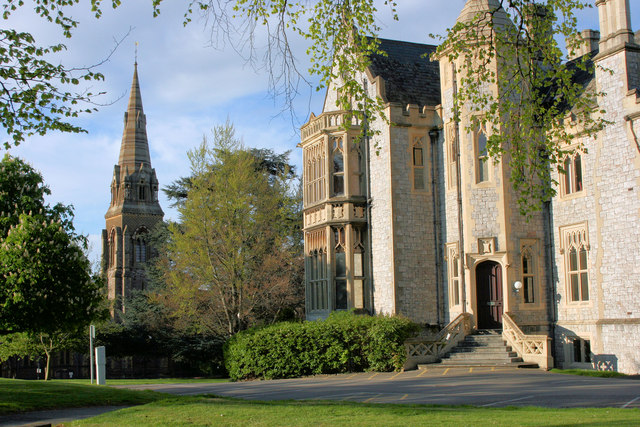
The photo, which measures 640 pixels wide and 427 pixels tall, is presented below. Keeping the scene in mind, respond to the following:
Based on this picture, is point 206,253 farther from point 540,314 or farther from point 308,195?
point 540,314

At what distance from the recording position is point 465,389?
1537 centimetres

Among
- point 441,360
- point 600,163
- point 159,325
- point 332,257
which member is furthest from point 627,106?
point 159,325

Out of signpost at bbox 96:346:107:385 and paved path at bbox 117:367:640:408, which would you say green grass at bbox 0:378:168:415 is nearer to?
paved path at bbox 117:367:640:408

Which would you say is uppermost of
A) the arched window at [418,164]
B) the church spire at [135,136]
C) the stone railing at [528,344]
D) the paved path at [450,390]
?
the church spire at [135,136]

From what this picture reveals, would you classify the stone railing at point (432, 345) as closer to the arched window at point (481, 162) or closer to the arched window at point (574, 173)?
the arched window at point (481, 162)

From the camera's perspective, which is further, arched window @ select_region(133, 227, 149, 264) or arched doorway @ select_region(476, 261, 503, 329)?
arched window @ select_region(133, 227, 149, 264)

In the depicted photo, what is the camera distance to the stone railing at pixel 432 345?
21531 millimetres

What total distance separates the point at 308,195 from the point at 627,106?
12498 mm

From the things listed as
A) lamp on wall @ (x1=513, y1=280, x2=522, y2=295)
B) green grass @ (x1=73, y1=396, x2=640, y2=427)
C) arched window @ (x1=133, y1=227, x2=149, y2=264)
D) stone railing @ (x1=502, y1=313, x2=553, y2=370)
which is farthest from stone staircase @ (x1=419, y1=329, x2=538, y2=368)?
arched window @ (x1=133, y1=227, x2=149, y2=264)

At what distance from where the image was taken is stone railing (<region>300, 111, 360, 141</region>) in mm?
26812

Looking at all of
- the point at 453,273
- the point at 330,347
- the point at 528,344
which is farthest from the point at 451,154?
the point at 330,347

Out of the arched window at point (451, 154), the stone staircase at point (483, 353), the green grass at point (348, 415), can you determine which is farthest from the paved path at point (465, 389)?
the arched window at point (451, 154)

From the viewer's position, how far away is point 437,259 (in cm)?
2525

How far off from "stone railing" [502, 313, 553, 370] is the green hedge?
9.13 ft
